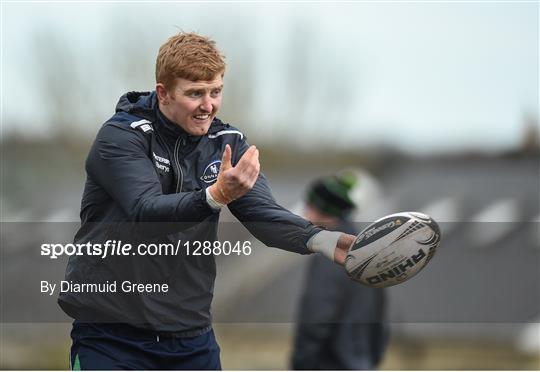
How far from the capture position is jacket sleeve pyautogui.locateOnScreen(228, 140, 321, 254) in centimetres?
451

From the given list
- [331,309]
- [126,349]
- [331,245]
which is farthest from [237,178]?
[331,309]

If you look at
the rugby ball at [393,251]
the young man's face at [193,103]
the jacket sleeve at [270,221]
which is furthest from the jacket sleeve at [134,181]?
the rugby ball at [393,251]

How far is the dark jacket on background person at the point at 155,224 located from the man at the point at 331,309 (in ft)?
7.94

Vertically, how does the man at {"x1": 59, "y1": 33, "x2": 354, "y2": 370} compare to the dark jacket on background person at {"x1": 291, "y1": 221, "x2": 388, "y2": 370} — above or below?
above

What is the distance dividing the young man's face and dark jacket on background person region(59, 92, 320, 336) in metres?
0.07

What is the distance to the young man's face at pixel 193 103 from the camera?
4.46 meters

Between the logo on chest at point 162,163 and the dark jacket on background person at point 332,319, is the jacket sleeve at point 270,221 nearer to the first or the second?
the logo on chest at point 162,163

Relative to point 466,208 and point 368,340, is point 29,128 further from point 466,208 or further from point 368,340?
point 368,340

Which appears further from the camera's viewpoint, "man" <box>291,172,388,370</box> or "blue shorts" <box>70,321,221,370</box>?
"man" <box>291,172,388,370</box>

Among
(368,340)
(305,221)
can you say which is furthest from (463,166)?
(305,221)

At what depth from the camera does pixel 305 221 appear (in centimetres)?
453

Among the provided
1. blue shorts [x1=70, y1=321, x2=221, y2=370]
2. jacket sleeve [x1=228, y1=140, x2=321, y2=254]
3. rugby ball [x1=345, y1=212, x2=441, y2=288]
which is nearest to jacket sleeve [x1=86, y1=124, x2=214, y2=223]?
jacket sleeve [x1=228, y1=140, x2=321, y2=254]

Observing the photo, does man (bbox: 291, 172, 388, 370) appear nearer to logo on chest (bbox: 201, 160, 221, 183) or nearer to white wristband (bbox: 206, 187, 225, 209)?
logo on chest (bbox: 201, 160, 221, 183)

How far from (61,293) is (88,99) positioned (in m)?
14.5
